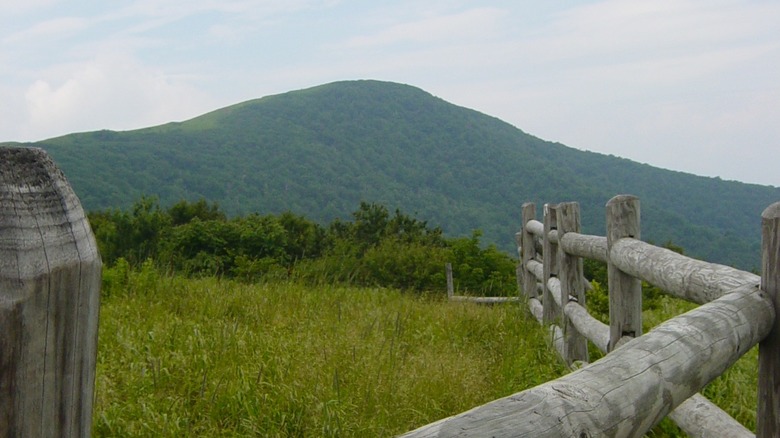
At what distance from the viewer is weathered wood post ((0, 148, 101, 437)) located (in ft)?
2.41

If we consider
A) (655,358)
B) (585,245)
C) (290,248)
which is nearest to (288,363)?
(585,245)

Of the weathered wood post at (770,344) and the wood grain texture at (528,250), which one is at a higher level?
the weathered wood post at (770,344)

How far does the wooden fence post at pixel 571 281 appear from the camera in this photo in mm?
4679

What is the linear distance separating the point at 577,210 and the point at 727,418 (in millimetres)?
2766

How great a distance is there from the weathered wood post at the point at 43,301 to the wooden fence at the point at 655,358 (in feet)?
1.48

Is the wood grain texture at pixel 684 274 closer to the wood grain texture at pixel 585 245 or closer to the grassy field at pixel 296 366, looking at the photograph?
the wood grain texture at pixel 585 245

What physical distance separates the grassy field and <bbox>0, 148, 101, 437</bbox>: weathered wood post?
7.22ft

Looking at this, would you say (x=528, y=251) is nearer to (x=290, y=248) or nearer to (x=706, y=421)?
(x=706, y=421)

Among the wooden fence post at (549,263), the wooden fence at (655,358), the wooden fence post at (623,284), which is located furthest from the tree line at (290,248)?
the wooden fence at (655,358)

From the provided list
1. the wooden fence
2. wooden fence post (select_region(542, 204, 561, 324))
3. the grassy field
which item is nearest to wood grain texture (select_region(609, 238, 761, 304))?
the wooden fence

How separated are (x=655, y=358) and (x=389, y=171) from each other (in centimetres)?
15187

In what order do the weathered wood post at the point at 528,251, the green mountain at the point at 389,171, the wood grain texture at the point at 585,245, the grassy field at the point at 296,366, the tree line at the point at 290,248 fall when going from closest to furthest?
the grassy field at the point at 296,366 → the wood grain texture at the point at 585,245 → the weathered wood post at the point at 528,251 → the tree line at the point at 290,248 → the green mountain at the point at 389,171

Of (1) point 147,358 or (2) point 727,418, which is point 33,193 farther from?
(1) point 147,358

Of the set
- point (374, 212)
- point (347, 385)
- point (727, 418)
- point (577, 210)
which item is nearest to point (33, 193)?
point (727, 418)
